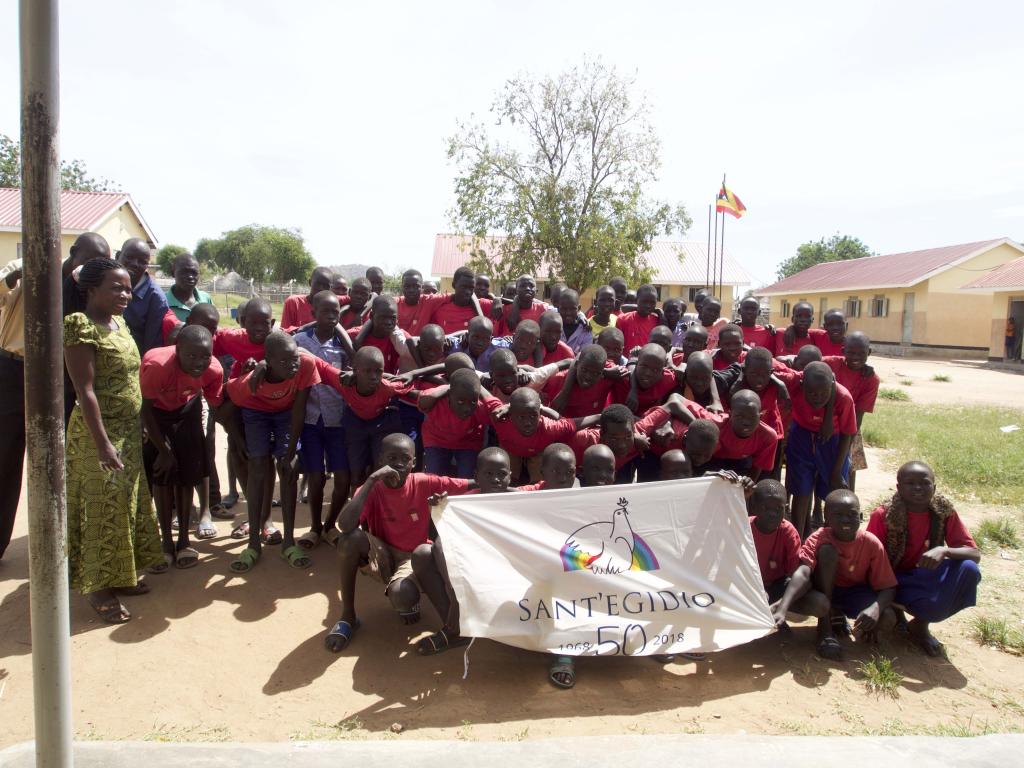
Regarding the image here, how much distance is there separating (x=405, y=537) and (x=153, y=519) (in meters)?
1.56

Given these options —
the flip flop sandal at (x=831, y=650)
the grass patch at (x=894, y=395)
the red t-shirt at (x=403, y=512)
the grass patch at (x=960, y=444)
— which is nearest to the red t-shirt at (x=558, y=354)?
the red t-shirt at (x=403, y=512)

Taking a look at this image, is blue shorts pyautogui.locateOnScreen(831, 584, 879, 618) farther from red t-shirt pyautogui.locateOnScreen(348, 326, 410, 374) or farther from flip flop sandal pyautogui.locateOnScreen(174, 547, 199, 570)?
flip flop sandal pyautogui.locateOnScreen(174, 547, 199, 570)

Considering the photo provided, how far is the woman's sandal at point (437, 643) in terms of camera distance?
3.69m

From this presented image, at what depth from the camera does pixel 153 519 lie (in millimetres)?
4203

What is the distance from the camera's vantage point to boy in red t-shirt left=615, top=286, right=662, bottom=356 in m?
7.14

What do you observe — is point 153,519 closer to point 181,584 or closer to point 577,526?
point 181,584

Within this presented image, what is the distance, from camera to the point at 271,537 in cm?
510

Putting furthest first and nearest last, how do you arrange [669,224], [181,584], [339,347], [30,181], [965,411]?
[669,224], [965,411], [339,347], [181,584], [30,181]

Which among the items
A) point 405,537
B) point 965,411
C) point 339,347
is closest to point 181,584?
point 405,537

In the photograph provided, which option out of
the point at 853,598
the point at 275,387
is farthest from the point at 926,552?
the point at 275,387

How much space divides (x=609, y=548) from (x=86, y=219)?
83.3ft

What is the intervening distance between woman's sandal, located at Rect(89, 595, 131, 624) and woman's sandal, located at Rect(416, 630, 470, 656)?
1668mm

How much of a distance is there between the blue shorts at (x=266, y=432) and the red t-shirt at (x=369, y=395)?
0.39 meters

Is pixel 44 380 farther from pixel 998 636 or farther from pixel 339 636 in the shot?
pixel 998 636
